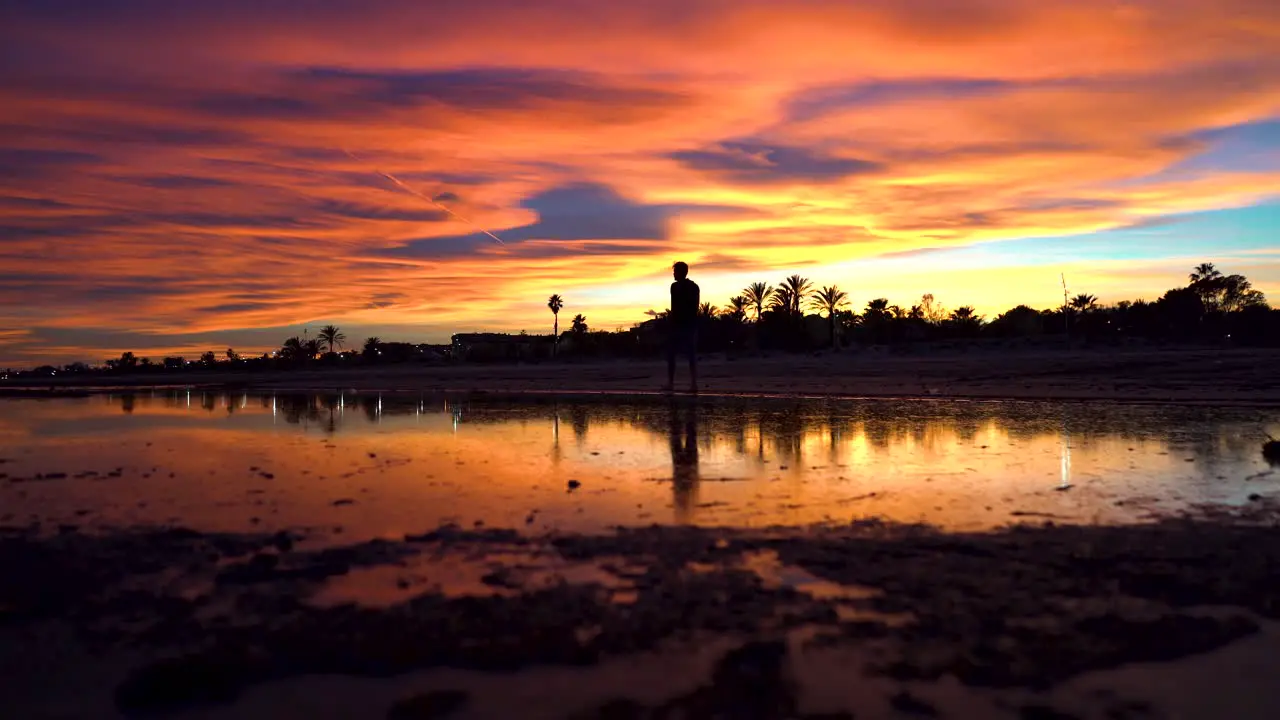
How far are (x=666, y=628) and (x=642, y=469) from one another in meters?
3.33

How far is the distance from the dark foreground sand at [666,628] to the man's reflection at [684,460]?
0.79 m

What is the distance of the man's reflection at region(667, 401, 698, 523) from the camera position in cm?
451

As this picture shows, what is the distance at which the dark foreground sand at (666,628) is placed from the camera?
2.07m

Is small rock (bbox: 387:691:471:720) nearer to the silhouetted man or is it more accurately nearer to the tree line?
the silhouetted man

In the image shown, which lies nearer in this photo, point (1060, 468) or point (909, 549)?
point (909, 549)

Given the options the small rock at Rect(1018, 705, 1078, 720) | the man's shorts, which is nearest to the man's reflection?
the small rock at Rect(1018, 705, 1078, 720)

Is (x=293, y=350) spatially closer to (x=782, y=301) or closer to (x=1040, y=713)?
(x=782, y=301)

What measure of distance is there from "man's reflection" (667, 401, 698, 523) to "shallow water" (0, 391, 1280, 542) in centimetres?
2

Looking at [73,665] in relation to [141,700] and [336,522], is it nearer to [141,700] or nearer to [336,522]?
[141,700]

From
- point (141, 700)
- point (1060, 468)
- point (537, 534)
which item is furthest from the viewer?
point (1060, 468)

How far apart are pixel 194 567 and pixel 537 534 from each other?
57.9 inches

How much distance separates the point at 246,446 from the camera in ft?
25.6

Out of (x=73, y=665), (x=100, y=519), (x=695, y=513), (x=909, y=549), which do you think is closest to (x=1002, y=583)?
(x=909, y=549)

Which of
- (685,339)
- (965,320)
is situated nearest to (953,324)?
(965,320)
